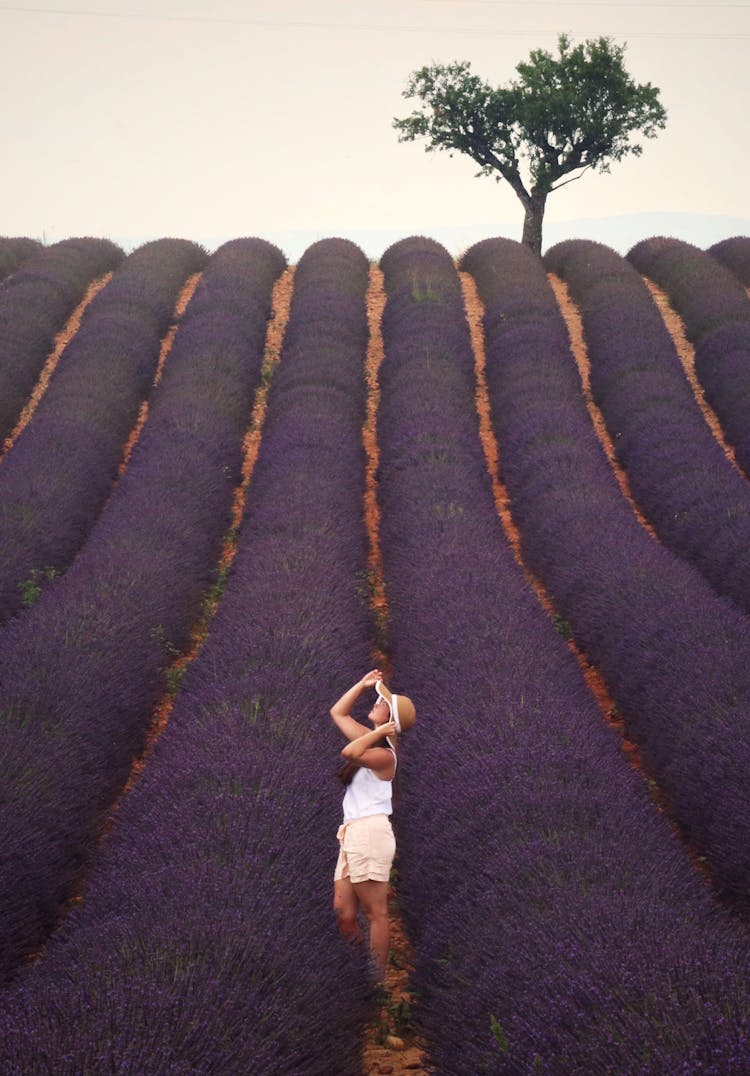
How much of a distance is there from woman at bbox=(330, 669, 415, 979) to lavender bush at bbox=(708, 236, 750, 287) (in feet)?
57.3

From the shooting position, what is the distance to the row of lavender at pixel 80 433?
9.45 metres

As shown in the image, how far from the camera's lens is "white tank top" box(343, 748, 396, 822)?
4234 mm

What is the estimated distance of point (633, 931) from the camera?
3.18 metres

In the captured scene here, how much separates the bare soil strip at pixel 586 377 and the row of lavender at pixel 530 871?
3.75 metres

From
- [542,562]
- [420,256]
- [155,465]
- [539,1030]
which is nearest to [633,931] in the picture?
[539,1030]

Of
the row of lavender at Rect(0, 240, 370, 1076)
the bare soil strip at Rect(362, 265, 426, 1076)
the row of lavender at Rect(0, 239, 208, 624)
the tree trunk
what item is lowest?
the bare soil strip at Rect(362, 265, 426, 1076)

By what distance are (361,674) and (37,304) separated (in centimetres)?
1270

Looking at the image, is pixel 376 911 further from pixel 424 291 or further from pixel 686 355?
pixel 424 291

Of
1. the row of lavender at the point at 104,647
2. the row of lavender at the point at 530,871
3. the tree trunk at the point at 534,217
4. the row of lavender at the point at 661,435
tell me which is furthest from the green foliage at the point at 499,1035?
the tree trunk at the point at 534,217

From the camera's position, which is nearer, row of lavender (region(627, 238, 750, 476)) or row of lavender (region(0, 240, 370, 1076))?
row of lavender (region(0, 240, 370, 1076))

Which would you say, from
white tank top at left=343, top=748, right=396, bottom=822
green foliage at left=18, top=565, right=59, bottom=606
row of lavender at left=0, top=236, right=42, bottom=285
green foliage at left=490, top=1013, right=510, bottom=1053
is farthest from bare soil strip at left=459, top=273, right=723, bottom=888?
row of lavender at left=0, top=236, right=42, bottom=285

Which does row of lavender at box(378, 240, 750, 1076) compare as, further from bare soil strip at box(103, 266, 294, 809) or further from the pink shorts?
bare soil strip at box(103, 266, 294, 809)

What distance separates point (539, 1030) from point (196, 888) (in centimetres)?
132

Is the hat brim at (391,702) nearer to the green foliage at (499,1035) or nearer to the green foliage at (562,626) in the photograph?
the green foliage at (499,1035)
